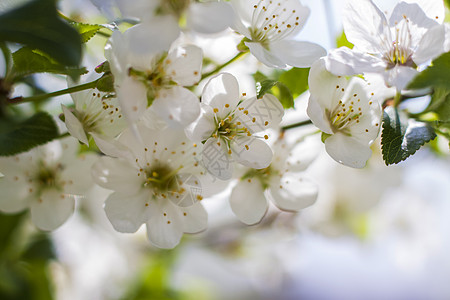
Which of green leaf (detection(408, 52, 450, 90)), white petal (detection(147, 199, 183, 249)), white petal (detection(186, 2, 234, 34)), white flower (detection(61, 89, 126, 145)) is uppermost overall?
white petal (detection(186, 2, 234, 34))

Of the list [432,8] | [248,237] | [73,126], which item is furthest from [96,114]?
[248,237]

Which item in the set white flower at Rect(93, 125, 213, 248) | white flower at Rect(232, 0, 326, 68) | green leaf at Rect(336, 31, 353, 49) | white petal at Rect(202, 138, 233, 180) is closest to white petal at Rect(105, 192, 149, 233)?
white flower at Rect(93, 125, 213, 248)

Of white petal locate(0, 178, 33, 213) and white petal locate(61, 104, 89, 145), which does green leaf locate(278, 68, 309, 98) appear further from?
white petal locate(0, 178, 33, 213)

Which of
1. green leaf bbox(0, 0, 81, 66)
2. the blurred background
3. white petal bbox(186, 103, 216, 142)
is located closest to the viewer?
green leaf bbox(0, 0, 81, 66)

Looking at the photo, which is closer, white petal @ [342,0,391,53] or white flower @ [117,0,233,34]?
white flower @ [117,0,233,34]

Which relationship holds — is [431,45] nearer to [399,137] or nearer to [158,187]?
[399,137]

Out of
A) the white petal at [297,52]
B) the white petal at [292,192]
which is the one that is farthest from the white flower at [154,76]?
the white petal at [292,192]
